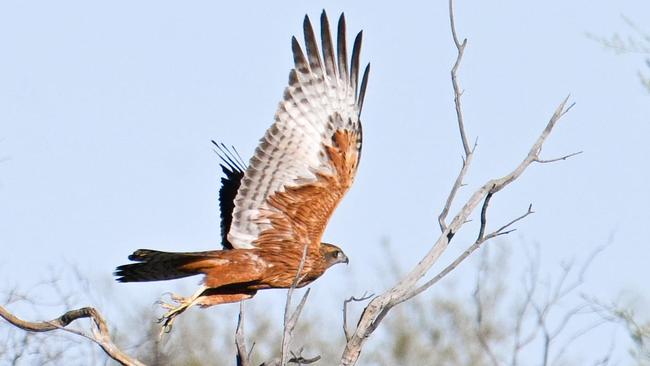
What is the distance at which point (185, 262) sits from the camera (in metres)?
8.57

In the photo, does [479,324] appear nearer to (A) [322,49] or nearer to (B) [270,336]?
(A) [322,49]

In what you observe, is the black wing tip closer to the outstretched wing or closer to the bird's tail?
the outstretched wing

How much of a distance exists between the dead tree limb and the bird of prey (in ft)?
6.75

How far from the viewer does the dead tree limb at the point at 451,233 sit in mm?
6328

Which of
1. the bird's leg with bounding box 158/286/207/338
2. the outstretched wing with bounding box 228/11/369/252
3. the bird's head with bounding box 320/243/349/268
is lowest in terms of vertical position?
the bird's leg with bounding box 158/286/207/338

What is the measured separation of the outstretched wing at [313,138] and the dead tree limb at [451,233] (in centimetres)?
208

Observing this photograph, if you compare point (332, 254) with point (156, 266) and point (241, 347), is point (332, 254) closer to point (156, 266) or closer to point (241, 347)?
point (156, 266)

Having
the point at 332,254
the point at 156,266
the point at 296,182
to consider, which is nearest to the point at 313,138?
the point at 296,182

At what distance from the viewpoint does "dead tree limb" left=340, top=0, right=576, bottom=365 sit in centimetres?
633

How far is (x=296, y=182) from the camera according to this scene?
8.66m

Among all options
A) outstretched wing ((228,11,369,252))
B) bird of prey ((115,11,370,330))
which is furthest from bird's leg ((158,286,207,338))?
outstretched wing ((228,11,369,252))

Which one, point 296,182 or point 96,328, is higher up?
point 296,182

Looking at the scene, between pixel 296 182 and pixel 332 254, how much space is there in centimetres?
54

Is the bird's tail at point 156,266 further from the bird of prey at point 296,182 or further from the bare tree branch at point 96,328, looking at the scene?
the bare tree branch at point 96,328
